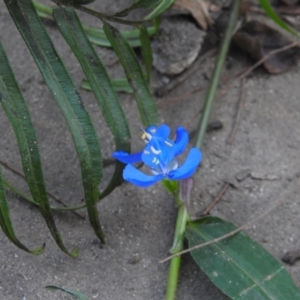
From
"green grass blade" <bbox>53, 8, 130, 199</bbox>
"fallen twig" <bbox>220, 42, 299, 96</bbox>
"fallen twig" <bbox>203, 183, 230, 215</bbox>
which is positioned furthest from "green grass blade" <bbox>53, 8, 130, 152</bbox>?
"fallen twig" <bbox>220, 42, 299, 96</bbox>

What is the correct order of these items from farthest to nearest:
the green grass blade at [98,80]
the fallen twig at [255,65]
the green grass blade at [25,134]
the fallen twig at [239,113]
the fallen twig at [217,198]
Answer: the fallen twig at [255,65] < the fallen twig at [239,113] < the fallen twig at [217,198] < the green grass blade at [98,80] < the green grass blade at [25,134]

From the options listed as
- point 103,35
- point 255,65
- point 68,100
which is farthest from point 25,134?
point 255,65

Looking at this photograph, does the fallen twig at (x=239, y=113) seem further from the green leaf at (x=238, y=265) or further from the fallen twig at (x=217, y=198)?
the green leaf at (x=238, y=265)

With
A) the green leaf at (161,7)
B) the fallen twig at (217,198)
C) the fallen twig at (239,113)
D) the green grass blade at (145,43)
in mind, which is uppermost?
the green leaf at (161,7)

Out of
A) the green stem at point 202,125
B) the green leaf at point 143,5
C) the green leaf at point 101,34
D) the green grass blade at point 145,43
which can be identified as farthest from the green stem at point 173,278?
the green leaf at point 101,34

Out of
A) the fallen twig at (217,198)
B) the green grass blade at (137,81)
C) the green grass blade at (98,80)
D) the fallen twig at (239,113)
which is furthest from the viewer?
the fallen twig at (239,113)

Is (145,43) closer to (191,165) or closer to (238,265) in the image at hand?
(191,165)
